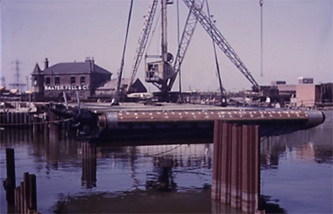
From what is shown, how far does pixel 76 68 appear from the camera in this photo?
10400 cm

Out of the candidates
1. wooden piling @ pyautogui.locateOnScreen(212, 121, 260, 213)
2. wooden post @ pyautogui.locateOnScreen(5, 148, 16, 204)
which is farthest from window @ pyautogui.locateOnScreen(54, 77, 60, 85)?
wooden piling @ pyautogui.locateOnScreen(212, 121, 260, 213)

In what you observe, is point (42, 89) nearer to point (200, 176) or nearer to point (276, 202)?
point (200, 176)

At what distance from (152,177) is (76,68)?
248ft

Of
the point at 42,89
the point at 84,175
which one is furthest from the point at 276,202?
the point at 42,89

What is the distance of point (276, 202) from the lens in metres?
25.2

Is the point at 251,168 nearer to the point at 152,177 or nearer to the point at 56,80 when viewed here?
the point at 152,177

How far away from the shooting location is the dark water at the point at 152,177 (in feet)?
81.3

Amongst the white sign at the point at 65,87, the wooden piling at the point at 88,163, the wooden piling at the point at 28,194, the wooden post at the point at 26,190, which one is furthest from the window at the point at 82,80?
the wooden post at the point at 26,190

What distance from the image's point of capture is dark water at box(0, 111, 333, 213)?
81.3ft

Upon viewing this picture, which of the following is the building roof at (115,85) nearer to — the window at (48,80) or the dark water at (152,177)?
the window at (48,80)

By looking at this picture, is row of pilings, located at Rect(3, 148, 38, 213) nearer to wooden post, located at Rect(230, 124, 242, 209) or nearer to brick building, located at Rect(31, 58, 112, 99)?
wooden post, located at Rect(230, 124, 242, 209)

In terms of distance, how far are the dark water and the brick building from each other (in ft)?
167

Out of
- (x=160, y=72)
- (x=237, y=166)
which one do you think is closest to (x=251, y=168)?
(x=237, y=166)

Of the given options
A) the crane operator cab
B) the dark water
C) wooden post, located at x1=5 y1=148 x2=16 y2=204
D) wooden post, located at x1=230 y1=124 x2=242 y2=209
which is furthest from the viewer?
the crane operator cab
